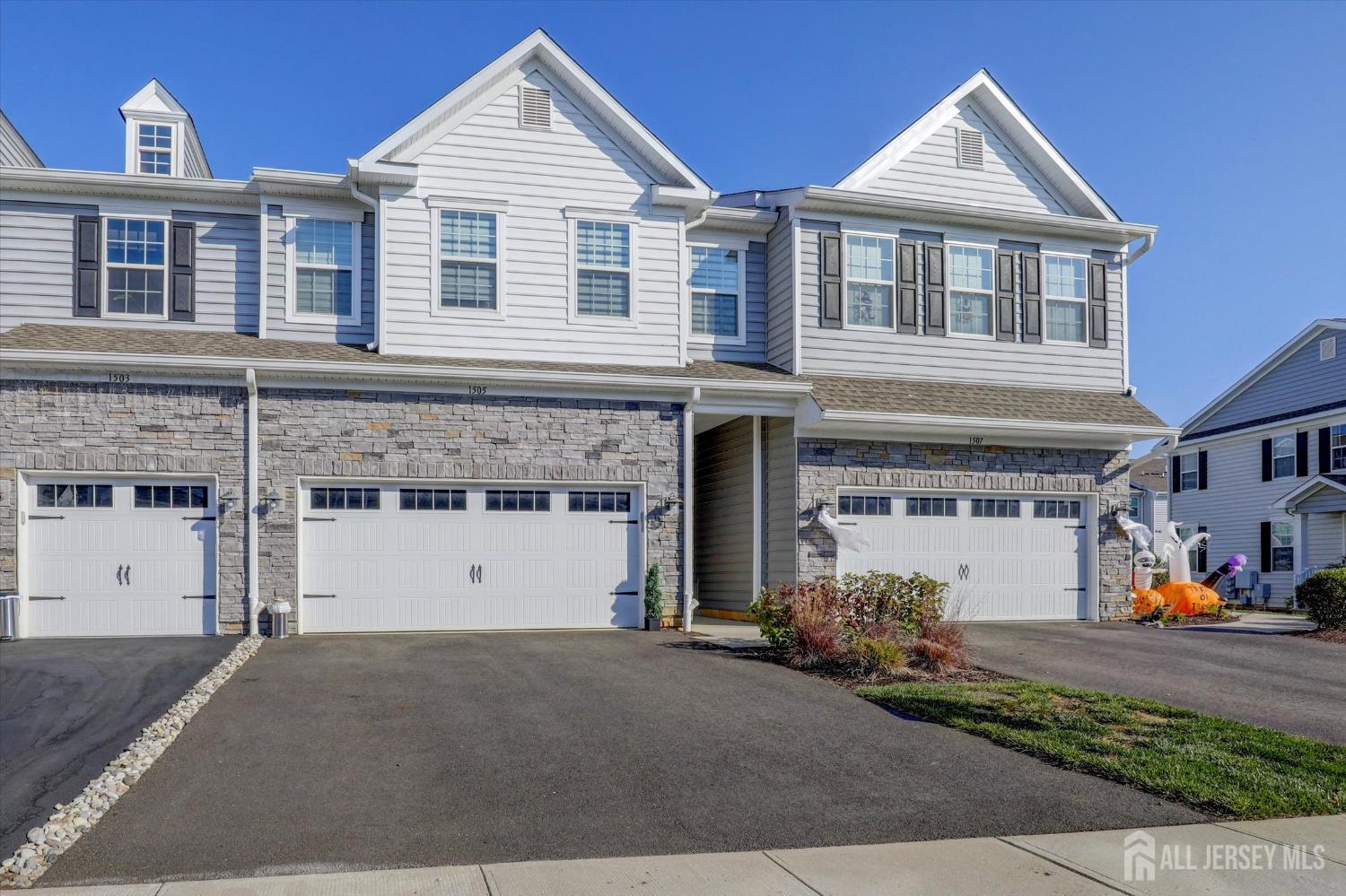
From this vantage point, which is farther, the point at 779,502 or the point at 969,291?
the point at 969,291

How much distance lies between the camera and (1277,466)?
28047 mm

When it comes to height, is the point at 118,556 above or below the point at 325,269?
below

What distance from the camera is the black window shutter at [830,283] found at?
54.4ft

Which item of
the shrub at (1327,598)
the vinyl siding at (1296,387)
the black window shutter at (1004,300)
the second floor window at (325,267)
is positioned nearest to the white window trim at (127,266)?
the second floor window at (325,267)

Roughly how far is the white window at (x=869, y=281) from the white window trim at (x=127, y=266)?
9.99m

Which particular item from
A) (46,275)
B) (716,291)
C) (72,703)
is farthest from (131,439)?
(716,291)

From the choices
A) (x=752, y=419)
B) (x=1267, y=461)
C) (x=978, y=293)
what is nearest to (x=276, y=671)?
(x=752, y=419)

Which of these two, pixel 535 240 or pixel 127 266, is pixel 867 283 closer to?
pixel 535 240

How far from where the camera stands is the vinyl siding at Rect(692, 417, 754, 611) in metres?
17.3

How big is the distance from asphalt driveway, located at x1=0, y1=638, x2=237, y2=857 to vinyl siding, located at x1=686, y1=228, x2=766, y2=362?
8.50 meters

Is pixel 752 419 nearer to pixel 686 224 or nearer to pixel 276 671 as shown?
pixel 686 224

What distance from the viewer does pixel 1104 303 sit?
1803 centimetres

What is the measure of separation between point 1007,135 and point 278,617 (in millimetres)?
13711

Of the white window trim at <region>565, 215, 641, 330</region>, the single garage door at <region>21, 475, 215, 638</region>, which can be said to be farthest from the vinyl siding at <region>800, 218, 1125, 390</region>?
the single garage door at <region>21, 475, 215, 638</region>
